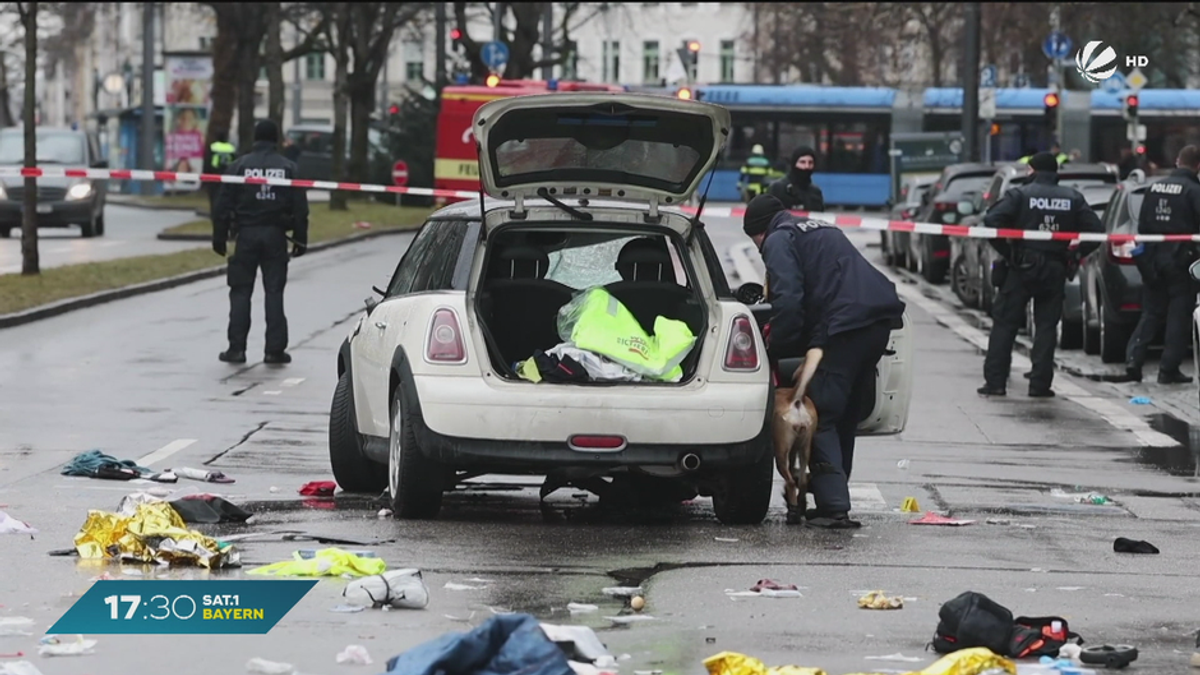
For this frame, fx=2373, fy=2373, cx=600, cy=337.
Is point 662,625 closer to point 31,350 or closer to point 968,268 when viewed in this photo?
point 31,350

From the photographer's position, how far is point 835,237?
33.9 ft

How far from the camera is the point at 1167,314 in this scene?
18562 mm

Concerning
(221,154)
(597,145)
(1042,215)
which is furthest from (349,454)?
(221,154)

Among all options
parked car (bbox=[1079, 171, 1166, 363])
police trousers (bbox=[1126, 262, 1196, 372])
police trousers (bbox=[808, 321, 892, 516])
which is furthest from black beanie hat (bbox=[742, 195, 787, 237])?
parked car (bbox=[1079, 171, 1166, 363])

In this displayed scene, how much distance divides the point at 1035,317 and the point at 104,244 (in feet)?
68.8

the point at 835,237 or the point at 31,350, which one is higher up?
the point at 835,237

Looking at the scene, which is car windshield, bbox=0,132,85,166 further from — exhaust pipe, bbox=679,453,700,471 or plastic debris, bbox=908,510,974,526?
exhaust pipe, bbox=679,453,700,471

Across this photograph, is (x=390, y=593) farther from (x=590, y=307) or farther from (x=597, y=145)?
(x=597, y=145)

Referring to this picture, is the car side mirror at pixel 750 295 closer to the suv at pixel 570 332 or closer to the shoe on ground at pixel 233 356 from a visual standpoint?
the suv at pixel 570 332

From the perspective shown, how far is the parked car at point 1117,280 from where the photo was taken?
19.6m

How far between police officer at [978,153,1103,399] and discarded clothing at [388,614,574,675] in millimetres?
11312

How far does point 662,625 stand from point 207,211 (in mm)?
40121

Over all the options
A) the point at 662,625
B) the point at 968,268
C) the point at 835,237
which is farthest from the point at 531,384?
the point at 968,268

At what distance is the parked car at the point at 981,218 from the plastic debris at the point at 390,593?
A: 18.0m
